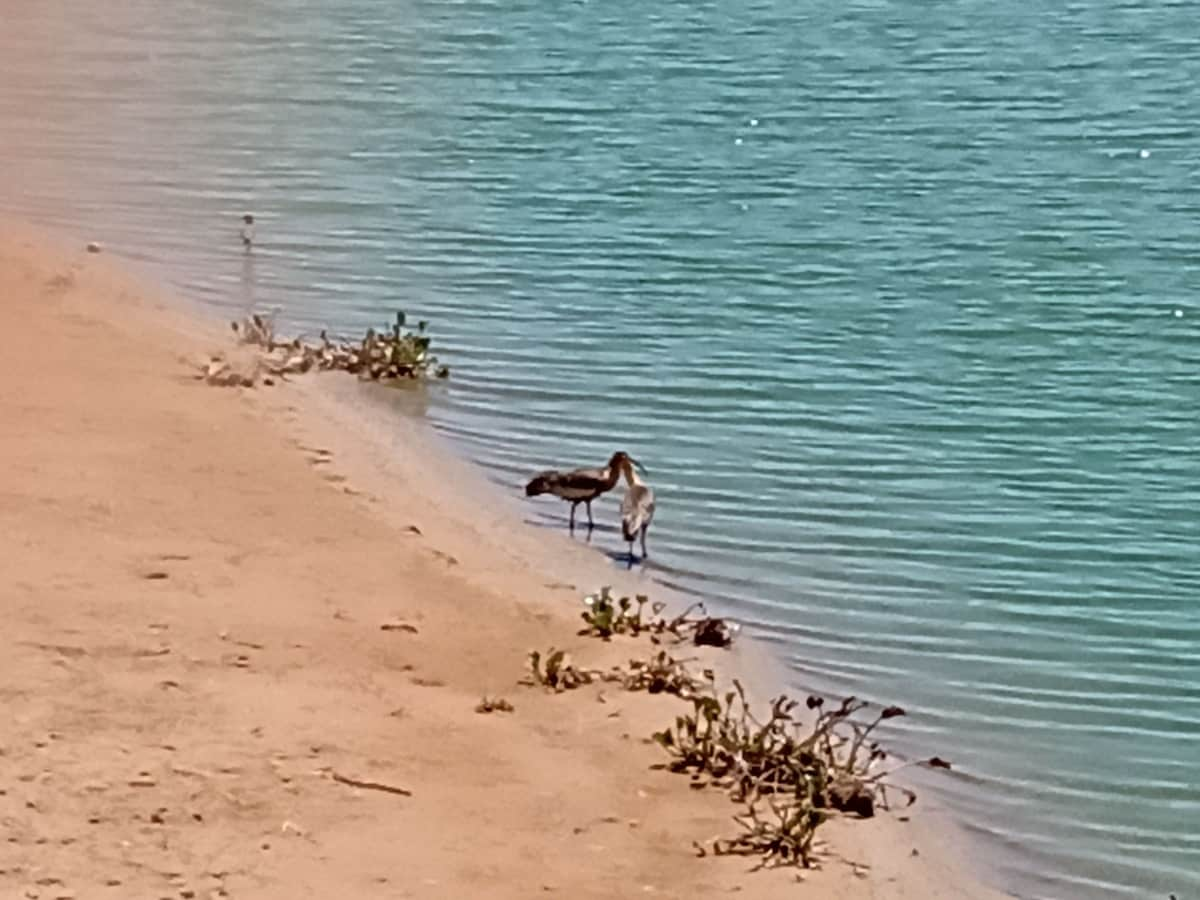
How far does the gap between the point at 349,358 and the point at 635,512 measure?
2.90 metres

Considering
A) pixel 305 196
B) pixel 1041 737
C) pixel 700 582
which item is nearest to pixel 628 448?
pixel 700 582

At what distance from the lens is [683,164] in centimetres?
1653

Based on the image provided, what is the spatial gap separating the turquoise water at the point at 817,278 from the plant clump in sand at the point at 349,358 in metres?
0.22

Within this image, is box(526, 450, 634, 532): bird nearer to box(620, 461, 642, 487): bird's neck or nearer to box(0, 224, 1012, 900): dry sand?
box(620, 461, 642, 487): bird's neck

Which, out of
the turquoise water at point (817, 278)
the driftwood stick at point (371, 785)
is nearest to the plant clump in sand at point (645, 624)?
the turquoise water at point (817, 278)

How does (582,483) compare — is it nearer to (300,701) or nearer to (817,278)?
(300,701)

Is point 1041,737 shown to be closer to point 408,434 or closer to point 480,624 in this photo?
point 480,624

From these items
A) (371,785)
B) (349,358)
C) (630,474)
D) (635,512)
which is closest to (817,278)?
(349,358)

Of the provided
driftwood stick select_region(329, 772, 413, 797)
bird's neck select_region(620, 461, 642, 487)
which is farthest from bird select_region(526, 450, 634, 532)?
driftwood stick select_region(329, 772, 413, 797)

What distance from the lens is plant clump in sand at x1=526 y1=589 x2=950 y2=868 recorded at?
20.9 ft

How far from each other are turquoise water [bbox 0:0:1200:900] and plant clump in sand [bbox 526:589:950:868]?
304mm

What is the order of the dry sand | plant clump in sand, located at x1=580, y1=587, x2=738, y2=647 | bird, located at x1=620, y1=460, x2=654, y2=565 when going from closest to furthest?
the dry sand → plant clump in sand, located at x1=580, y1=587, x2=738, y2=647 → bird, located at x1=620, y1=460, x2=654, y2=565

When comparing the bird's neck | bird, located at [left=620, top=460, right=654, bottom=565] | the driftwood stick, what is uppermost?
the bird's neck

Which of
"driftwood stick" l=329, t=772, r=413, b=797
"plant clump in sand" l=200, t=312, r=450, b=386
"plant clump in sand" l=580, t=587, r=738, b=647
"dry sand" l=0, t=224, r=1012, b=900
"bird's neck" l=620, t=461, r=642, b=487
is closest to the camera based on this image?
"dry sand" l=0, t=224, r=1012, b=900
